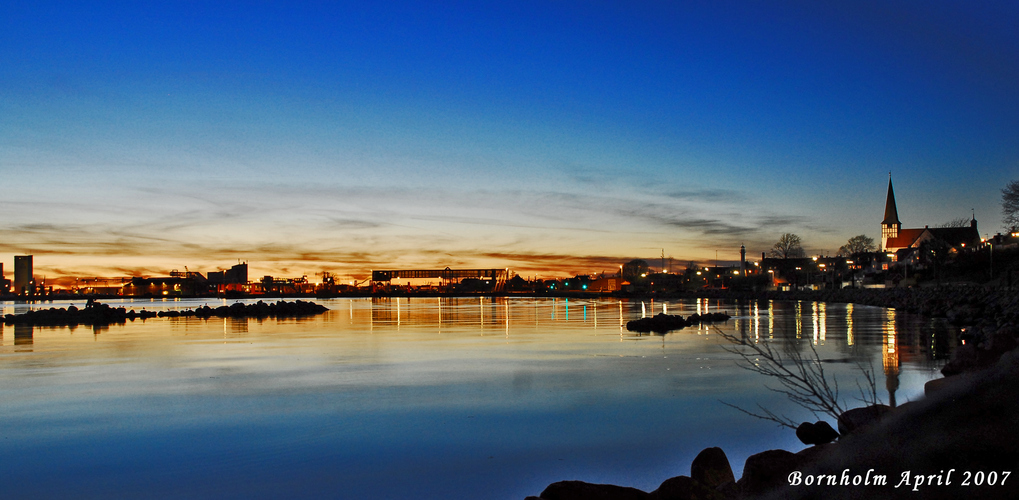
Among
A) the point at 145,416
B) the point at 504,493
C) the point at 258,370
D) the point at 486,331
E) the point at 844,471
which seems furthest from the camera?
the point at 486,331

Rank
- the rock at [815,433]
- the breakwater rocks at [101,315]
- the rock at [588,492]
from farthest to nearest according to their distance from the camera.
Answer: the breakwater rocks at [101,315] → the rock at [815,433] → the rock at [588,492]

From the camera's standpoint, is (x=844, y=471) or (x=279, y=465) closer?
(x=844, y=471)

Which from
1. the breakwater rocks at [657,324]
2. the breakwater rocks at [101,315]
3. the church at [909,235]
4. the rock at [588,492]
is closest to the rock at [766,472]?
the rock at [588,492]

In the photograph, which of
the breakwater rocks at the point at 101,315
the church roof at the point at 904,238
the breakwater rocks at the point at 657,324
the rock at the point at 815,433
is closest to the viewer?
the rock at the point at 815,433

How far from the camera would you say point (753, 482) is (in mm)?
4758

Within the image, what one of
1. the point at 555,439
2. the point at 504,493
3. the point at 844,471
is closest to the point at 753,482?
the point at 844,471

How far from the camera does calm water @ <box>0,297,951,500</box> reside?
21.3 ft

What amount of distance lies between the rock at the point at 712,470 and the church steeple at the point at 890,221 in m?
140

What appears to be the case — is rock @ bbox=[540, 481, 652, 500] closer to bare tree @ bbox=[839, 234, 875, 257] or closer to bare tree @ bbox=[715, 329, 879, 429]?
bare tree @ bbox=[715, 329, 879, 429]

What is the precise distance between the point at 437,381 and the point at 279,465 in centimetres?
581

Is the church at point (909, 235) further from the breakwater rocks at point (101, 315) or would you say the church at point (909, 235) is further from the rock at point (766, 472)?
the rock at point (766, 472)

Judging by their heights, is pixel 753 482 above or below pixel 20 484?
above

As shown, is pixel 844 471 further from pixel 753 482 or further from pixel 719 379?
pixel 719 379

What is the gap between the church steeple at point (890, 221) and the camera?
129 m
